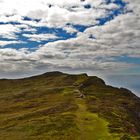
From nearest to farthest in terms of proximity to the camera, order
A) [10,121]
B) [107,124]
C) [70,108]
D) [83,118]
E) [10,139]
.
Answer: [10,139] < [107,124] < [83,118] < [10,121] < [70,108]

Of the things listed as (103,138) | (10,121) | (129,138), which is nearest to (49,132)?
(103,138)

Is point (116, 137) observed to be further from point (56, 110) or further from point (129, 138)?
point (56, 110)

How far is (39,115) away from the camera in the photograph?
163m

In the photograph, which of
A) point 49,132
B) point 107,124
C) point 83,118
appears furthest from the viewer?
point 83,118

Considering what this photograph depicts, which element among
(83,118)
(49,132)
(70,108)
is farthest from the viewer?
(70,108)

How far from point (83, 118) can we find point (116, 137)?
3898 centimetres

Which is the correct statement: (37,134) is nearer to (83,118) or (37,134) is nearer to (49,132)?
(49,132)

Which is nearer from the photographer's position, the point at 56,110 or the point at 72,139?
the point at 72,139

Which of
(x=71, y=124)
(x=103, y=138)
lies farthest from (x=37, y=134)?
(x=103, y=138)

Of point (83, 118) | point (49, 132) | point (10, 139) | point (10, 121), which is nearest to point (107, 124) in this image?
point (83, 118)

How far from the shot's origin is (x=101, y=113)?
159m

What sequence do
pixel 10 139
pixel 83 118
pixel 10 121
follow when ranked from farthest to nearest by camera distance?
pixel 10 121 < pixel 83 118 < pixel 10 139

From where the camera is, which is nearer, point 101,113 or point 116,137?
point 116,137

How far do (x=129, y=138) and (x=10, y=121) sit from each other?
7449cm
